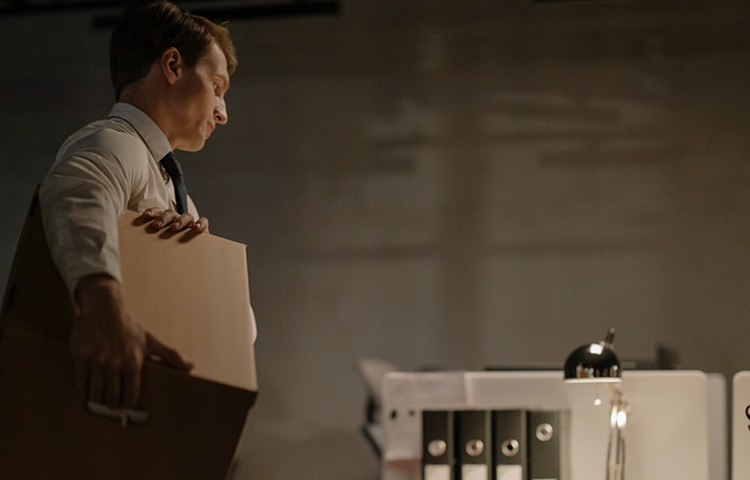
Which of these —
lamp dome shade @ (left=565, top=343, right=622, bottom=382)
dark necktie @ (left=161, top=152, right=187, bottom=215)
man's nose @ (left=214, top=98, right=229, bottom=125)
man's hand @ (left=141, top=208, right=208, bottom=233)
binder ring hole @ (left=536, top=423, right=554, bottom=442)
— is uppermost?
man's nose @ (left=214, top=98, right=229, bottom=125)

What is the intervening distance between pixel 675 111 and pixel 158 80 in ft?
11.5

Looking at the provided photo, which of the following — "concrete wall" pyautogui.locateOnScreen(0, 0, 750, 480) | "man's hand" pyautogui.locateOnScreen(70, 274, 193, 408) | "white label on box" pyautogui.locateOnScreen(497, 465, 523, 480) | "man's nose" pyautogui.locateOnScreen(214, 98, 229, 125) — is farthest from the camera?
"concrete wall" pyautogui.locateOnScreen(0, 0, 750, 480)

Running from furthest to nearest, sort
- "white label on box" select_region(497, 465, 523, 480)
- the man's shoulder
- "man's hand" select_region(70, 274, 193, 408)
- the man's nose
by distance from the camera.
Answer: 1. "white label on box" select_region(497, 465, 523, 480)
2. the man's nose
3. the man's shoulder
4. "man's hand" select_region(70, 274, 193, 408)

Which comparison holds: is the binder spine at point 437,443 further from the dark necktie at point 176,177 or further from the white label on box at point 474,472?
the dark necktie at point 176,177

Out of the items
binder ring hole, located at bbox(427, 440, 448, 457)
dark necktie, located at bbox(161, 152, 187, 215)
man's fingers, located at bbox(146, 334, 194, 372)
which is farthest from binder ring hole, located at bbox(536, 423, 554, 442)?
man's fingers, located at bbox(146, 334, 194, 372)

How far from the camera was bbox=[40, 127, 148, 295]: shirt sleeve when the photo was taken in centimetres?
65

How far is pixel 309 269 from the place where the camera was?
3896mm

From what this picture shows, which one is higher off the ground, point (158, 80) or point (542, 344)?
point (158, 80)

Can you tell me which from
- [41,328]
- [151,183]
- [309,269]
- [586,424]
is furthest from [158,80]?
[309,269]

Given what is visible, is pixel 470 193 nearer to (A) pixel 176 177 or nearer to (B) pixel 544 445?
(B) pixel 544 445

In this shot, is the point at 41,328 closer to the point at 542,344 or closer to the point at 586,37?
the point at 542,344

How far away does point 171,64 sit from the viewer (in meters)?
1.01

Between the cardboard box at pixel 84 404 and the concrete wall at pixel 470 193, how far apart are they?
10.3ft

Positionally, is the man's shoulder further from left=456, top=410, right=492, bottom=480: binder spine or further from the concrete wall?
the concrete wall
